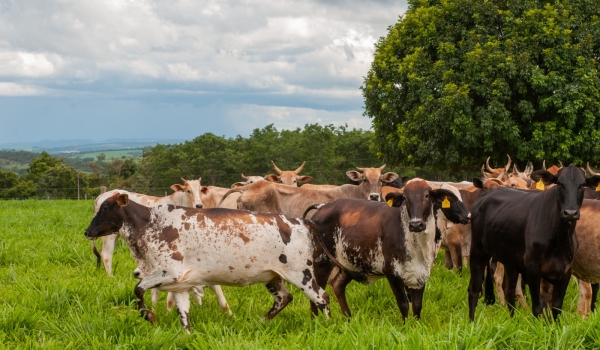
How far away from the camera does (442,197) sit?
7.11m

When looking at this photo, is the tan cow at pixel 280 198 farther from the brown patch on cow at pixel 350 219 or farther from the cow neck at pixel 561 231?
the cow neck at pixel 561 231

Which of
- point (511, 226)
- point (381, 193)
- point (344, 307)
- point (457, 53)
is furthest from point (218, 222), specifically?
point (457, 53)

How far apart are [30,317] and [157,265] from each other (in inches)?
55.0

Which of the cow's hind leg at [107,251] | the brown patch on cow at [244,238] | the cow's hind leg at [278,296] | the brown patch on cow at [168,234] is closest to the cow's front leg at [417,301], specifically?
the cow's hind leg at [278,296]

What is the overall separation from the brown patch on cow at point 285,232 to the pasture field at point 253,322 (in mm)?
871

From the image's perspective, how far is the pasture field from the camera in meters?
5.36

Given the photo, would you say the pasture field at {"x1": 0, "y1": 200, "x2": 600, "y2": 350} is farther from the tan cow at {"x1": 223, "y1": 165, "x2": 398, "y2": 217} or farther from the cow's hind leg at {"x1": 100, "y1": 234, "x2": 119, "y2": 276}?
the tan cow at {"x1": 223, "y1": 165, "x2": 398, "y2": 217}

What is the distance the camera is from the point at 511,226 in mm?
7320

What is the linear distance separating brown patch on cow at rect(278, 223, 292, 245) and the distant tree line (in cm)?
4917

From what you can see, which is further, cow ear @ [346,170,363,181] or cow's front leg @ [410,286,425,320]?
cow ear @ [346,170,363,181]

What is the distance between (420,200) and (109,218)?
334 cm

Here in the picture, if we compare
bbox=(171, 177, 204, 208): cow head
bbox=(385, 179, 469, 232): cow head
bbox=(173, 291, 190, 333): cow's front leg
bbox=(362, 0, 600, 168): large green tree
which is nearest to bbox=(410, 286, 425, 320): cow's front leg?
bbox=(385, 179, 469, 232): cow head

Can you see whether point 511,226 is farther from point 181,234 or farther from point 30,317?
point 30,317

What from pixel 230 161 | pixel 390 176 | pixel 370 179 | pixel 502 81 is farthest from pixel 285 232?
pixel 230 161
